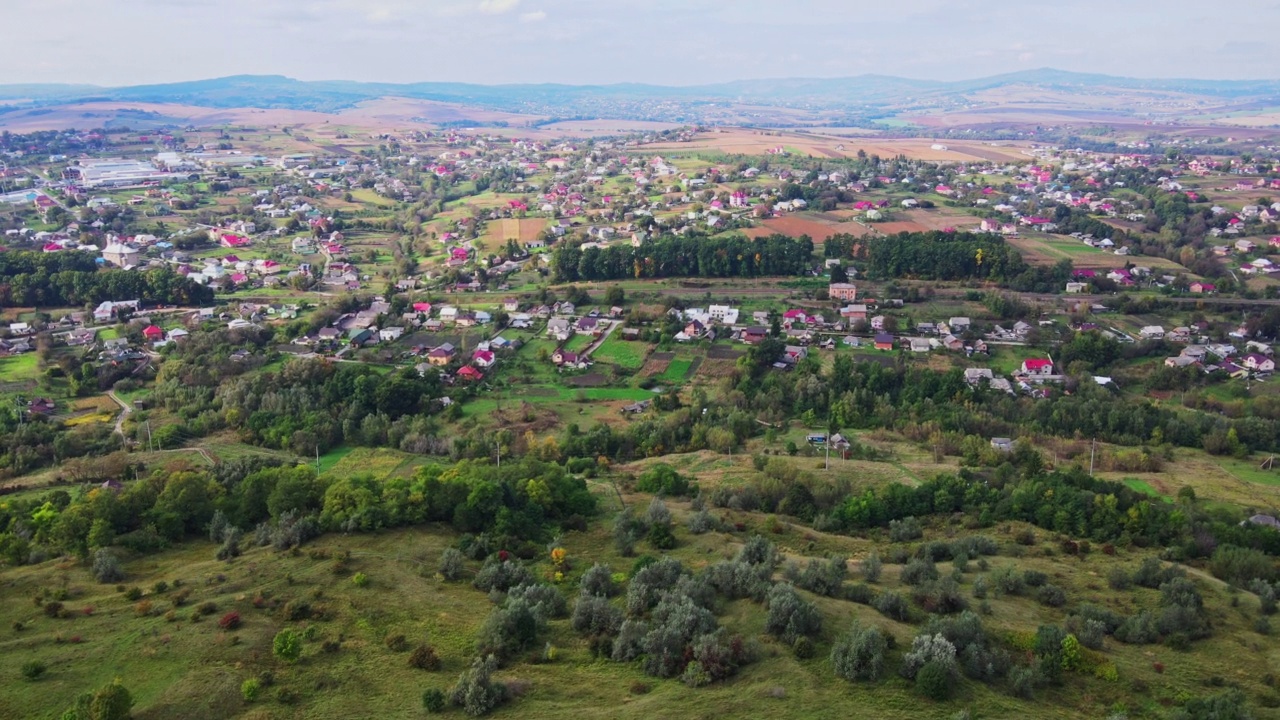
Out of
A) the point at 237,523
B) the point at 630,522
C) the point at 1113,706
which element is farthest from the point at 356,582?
the point at 1113,706

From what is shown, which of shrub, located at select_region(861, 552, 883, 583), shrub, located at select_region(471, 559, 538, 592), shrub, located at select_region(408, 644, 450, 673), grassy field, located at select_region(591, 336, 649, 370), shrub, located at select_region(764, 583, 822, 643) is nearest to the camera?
shrub, located at select_region(408, 644, 450, 673)

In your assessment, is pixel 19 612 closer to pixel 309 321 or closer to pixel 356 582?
pixel 356 582

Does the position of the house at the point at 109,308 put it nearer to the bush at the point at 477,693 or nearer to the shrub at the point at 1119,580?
the bush at the point at 477,693

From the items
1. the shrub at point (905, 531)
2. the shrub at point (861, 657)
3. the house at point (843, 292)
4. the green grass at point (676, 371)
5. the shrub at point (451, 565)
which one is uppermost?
the house at point (843, 292)

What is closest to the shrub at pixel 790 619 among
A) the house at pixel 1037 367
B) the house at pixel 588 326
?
the house at pixel 1037 367

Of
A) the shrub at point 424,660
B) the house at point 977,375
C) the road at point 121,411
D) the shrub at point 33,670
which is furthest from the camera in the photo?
the house at point 977,375

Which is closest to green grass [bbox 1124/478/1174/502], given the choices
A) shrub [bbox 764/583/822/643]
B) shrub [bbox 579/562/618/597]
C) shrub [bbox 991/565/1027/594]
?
shrub [bbox 991/565/1027/594]

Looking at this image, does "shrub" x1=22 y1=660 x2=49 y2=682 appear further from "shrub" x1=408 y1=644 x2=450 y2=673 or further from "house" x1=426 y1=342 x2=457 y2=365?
"house" x1=426 y1=342 x2=457 y2=365
